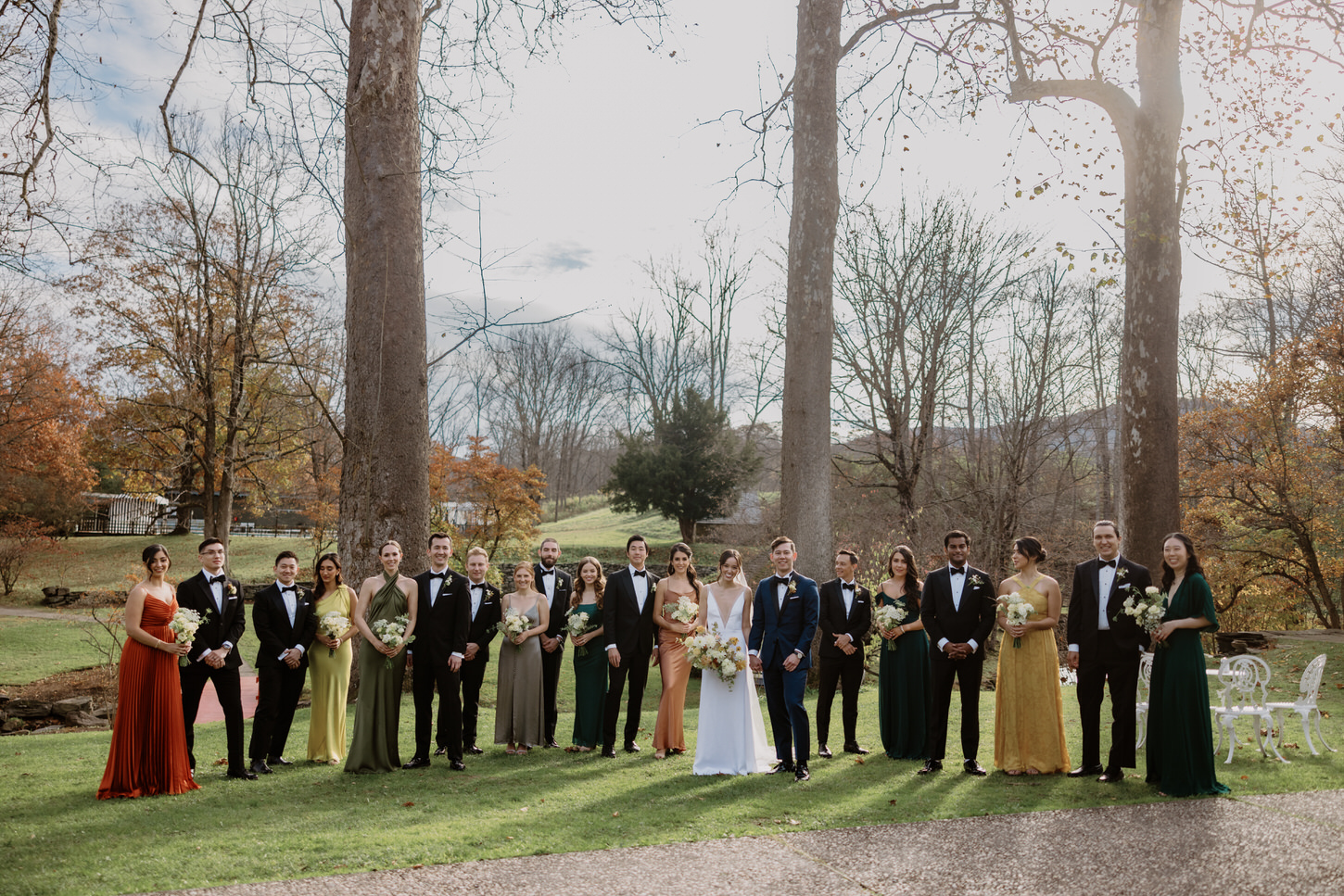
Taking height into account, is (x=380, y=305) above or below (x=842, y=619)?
above

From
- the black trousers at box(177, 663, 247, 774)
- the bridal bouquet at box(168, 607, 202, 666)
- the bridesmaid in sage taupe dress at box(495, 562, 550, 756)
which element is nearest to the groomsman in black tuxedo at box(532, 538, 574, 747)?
the bridesmaid in sage taupe dress at box(495, 562, 550, 756)

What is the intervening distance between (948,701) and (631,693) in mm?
3075

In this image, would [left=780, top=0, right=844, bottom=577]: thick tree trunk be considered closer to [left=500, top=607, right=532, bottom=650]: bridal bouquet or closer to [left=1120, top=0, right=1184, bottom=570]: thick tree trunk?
[left=1120, top=0, right=1184, bottom=570]: thick tree trunk

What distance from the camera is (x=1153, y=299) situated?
919cm

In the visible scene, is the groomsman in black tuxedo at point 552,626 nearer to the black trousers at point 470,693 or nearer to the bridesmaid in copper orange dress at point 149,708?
the black trousers at point 470,693

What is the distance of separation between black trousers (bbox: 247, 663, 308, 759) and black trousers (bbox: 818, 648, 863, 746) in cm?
478

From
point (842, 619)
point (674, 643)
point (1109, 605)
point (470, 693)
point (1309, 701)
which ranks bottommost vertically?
point (470, 693)

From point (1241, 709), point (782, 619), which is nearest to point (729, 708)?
point (782, 619)

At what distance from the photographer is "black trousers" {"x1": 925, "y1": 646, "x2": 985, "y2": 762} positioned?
766 cm

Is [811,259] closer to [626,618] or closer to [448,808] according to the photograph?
[626,618]

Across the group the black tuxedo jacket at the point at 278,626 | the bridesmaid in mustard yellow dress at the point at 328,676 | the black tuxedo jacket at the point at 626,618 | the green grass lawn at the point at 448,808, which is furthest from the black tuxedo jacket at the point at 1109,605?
the black tuxedo jacket at the point at 278,626

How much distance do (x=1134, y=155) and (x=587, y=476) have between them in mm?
64381

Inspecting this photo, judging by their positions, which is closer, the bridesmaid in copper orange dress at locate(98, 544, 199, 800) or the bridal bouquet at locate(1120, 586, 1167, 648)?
the bridesmaid in copper orange dress at locate(98, 544, 199, 800)

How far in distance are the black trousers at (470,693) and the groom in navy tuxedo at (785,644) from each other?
8.83 ft
